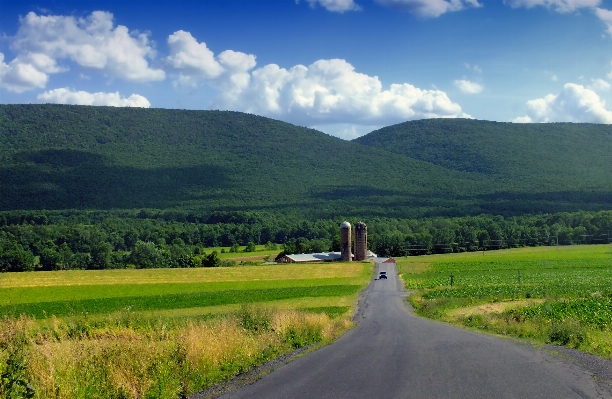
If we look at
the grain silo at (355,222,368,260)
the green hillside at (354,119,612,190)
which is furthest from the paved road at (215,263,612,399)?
the green hillside at (354,119,612,190)

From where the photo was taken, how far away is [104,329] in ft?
46.7

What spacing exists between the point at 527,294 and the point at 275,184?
127 metres

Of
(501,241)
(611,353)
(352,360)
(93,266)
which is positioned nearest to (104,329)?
(352,360)

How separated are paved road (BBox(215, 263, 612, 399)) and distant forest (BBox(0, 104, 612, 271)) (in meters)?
70.6

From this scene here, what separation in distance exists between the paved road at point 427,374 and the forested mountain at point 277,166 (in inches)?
4850

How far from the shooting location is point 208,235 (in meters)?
116

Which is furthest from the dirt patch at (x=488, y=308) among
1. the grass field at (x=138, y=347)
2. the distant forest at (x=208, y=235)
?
the distant forest at (x=208, y=235)

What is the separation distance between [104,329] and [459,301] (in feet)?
81.3

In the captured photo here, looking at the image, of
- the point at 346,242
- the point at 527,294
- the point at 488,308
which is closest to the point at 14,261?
the point at 346,242

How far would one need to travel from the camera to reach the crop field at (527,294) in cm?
1870

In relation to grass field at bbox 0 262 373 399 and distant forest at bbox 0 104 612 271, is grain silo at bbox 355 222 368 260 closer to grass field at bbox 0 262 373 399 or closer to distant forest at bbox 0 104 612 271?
distant forest at bbox 0 104 612 271

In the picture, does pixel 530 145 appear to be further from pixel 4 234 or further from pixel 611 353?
pixel 611 353

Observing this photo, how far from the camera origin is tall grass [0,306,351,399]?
29.4ft

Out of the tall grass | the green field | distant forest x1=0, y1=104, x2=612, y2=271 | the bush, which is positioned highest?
distant forest x1=0, y1=104, x2=612, y2=271
